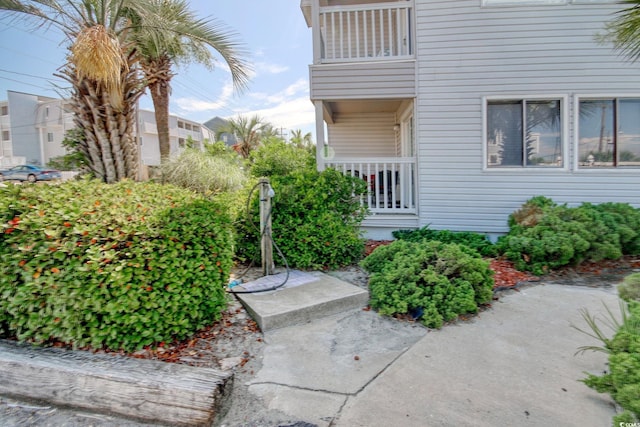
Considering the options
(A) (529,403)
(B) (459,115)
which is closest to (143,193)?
(A) (529,403)

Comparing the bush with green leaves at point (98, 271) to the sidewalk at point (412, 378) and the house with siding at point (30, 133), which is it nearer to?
the sidewalk at point (412, 378)

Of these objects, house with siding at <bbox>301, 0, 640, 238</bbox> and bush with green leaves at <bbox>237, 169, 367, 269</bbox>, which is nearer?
bush with green leaves at <bbox>237, 169, 367, 269</bbox>

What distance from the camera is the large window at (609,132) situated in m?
6.25

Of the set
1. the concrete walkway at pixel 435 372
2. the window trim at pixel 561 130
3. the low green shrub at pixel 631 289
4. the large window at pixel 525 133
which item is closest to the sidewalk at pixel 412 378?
the concrete walkway at pixel 435 372

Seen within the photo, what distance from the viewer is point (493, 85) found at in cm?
634

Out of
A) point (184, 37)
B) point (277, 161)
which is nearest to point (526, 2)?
point (277, 161)

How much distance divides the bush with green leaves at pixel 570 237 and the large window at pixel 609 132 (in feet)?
4.01

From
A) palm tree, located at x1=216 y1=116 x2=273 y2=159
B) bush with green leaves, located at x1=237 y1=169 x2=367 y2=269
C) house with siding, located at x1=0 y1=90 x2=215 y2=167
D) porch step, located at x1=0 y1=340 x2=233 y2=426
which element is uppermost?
house with siding, located at x1=0 y1=90 x2=215 y2=167

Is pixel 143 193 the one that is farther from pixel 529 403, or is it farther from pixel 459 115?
pixel 459 115

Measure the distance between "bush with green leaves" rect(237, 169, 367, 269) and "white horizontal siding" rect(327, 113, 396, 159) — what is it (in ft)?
14.8

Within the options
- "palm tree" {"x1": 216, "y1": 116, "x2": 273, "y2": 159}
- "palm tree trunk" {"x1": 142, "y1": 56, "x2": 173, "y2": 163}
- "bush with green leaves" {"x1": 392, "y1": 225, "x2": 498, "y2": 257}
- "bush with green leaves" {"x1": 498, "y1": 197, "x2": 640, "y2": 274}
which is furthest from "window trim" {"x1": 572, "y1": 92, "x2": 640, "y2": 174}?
"palm tree" {"x1": 216, "y1": 116, "x2": 273, "y2": 159}

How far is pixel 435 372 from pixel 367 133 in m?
7.66

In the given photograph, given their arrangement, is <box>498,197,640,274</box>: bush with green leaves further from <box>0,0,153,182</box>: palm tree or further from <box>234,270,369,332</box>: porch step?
<box>0,0,153,182</box>: palm tree

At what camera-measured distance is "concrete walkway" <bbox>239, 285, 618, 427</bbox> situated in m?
2.14
